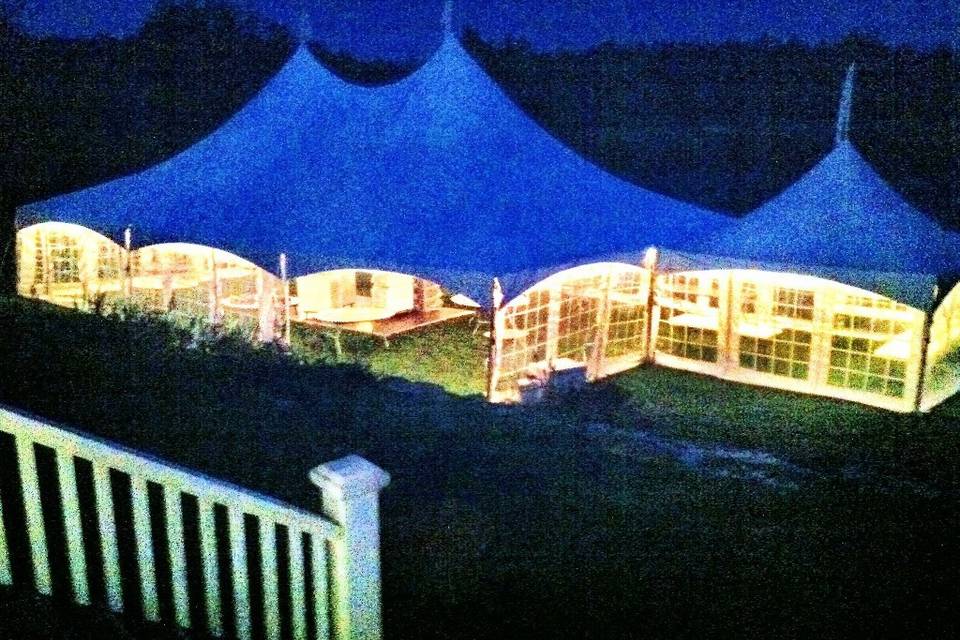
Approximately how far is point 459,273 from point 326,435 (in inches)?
84.5

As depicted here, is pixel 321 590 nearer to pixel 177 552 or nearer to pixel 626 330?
pixel 177 552

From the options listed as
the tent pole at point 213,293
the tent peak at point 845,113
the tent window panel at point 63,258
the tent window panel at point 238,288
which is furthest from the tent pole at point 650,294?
the tent window panel at point 63,258

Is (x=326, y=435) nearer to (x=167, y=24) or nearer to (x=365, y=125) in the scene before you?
(x=365, y=125)

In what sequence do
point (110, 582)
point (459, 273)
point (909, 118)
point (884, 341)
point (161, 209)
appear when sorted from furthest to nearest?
point (909, 118)
point (161, 209)
point (884, 341)
point (459, 273)
point (110, 582)

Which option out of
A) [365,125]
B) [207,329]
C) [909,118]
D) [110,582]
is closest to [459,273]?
[207,329]

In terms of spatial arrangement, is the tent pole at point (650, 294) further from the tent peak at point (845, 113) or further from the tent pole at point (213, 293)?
the tent pole at point (213, 293)

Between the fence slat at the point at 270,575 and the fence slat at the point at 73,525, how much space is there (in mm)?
577

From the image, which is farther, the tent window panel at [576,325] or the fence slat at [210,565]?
the tent window panel at [576,325]

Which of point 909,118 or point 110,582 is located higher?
point 909,118

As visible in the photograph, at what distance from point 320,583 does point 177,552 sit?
0.46m

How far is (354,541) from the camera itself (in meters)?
2.16

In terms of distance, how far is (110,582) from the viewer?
250 centimetres

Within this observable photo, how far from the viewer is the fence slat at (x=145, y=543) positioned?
232cm

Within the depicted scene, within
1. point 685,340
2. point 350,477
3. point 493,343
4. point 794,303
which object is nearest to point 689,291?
point 685,340
